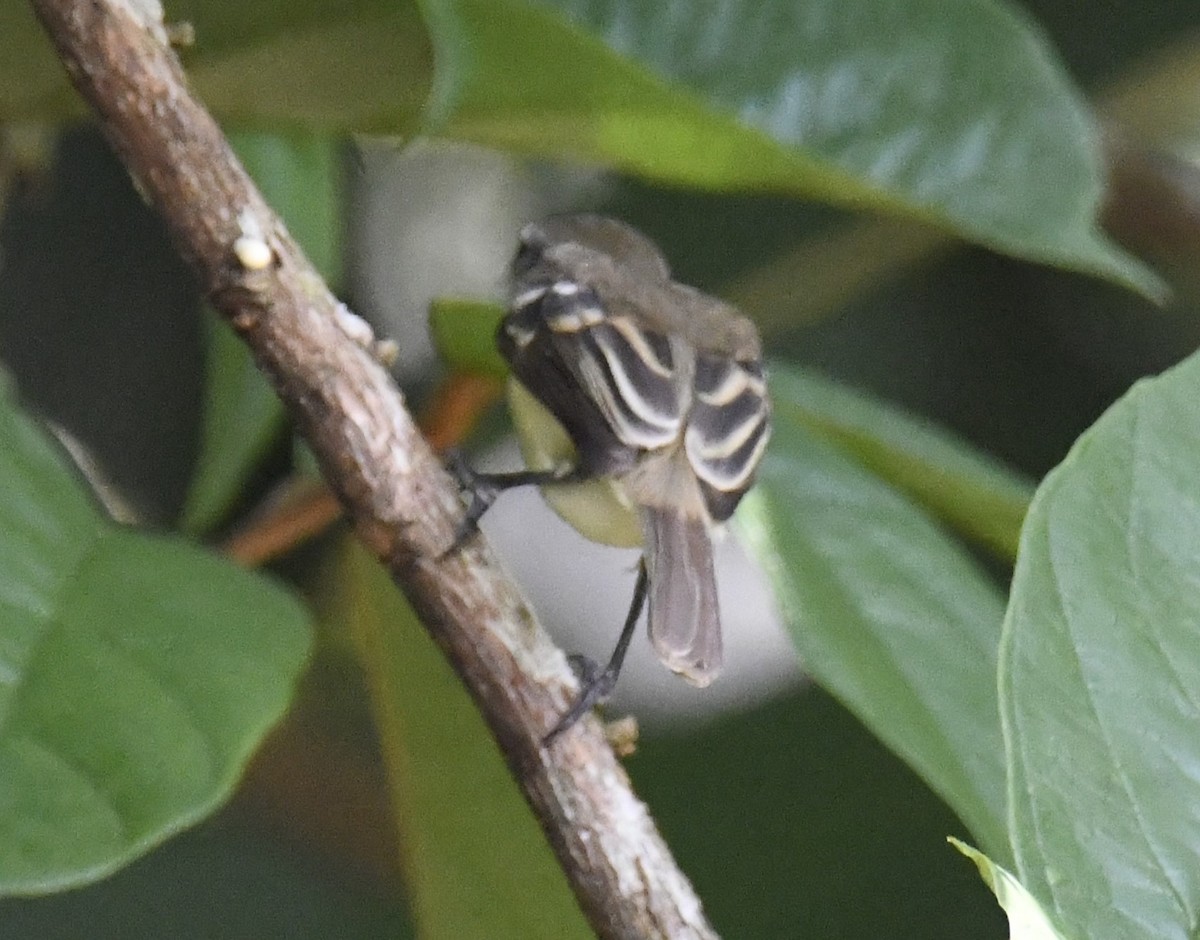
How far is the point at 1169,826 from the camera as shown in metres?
0.80

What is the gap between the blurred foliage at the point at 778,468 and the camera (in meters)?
0.84

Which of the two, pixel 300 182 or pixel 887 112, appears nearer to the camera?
pixel 887 112

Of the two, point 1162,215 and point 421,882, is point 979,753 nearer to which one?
point 421,882

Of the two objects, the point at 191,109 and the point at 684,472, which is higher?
the point at 191,109

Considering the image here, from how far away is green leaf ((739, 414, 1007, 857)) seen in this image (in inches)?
39.8

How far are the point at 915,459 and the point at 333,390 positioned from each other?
23.6 inches

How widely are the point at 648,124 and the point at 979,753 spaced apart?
0.51m

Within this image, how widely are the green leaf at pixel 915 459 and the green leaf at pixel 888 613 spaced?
0.14 ft

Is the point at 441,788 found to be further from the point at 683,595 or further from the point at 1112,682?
the point at 1112,682

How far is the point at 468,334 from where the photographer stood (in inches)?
51.8

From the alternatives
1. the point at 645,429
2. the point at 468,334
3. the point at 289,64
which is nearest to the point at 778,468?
the point at 645,429

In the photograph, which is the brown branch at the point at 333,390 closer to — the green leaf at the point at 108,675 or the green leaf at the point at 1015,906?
the green leaf at the point at 108,675

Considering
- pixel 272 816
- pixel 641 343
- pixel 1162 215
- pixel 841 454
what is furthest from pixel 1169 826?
pixel 1162 215

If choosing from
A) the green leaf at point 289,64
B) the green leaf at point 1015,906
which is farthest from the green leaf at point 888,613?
the green leaf at point 289,64
